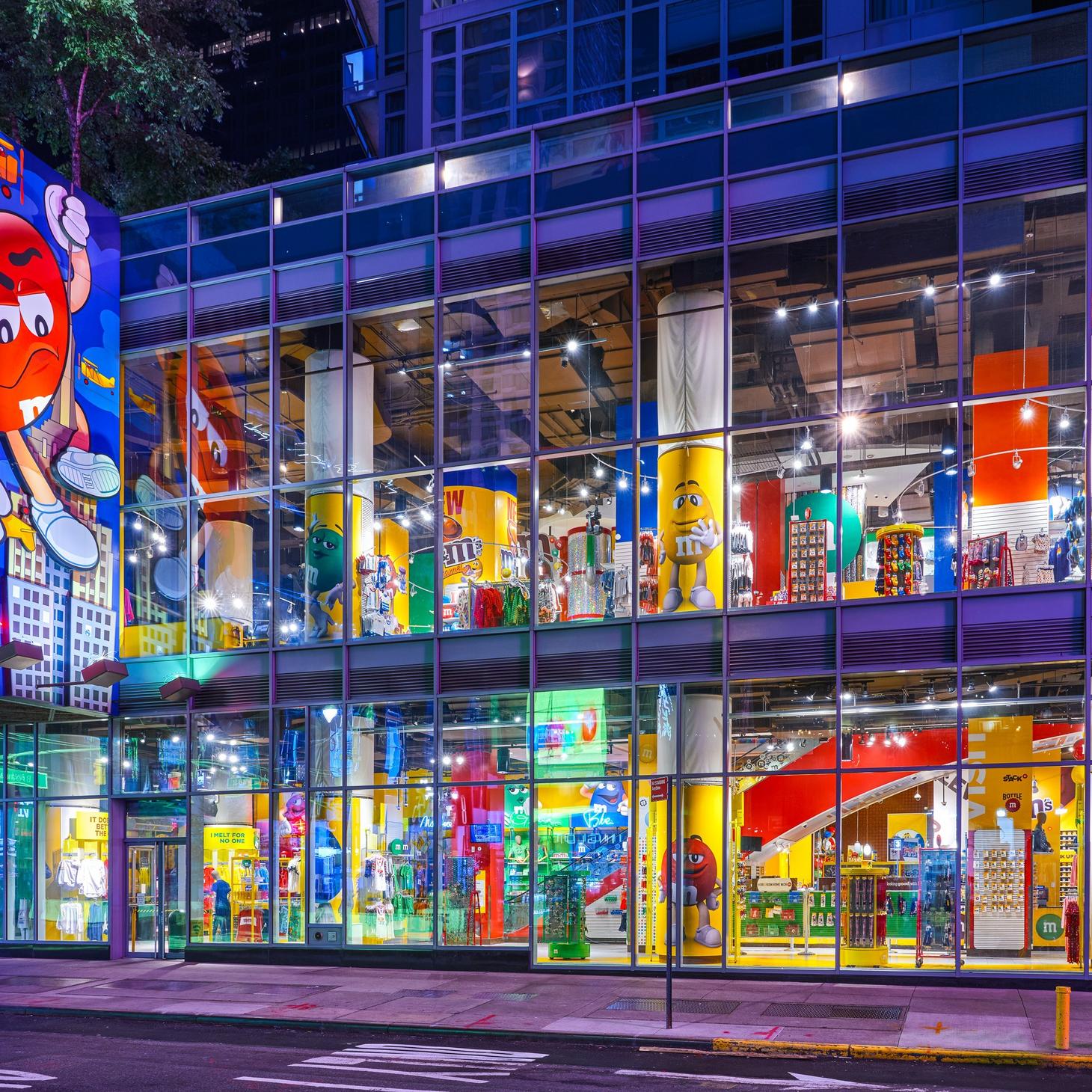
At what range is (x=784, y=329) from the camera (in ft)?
71.6

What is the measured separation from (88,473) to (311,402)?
15.5ft

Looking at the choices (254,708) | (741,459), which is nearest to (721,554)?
(741,459)

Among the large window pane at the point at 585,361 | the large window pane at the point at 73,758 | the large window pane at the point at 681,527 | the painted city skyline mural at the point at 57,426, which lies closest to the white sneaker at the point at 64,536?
the painted city skyline mural at the point at 57,426

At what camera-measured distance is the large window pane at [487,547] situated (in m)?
23.2

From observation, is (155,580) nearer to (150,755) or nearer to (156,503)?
(156,503)

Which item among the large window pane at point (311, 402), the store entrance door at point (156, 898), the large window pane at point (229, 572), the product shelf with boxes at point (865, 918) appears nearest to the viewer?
the product shelf with boxes at point (865, 918)

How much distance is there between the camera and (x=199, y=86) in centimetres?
3719

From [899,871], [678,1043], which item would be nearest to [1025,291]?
[899,871]

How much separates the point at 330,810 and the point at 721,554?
850 cm

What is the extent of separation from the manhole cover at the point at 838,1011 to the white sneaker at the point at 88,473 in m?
16.3

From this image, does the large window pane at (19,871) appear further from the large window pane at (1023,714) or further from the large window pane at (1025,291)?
the large window pane at (1025,291)

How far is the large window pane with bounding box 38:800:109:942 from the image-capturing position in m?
25.8

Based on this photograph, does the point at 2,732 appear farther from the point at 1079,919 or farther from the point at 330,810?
the point at 1079,919

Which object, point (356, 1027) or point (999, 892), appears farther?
point (999, 892)
